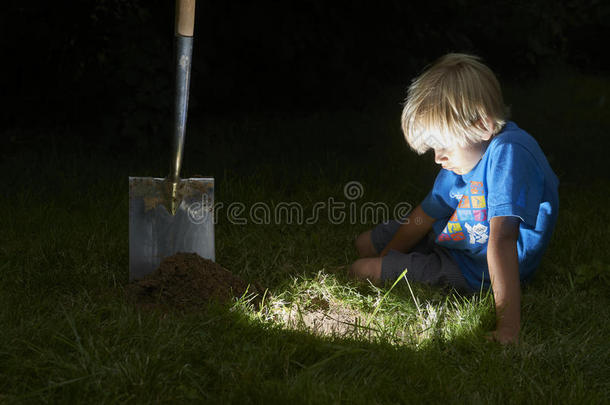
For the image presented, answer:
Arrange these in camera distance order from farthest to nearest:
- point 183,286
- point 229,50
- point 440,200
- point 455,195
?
point 229,50 → point 440,200 → point 455,195 → point 183,286

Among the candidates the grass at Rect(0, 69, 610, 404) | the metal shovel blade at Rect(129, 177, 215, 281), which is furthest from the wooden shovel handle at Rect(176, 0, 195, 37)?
the grass at Rect(0, 69, 610, 404)

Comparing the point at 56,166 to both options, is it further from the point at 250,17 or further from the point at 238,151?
the point at 250,17

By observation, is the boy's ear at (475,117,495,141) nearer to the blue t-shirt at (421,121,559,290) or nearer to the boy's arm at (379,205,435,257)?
the blue t-shirt at (421,121,559,290)

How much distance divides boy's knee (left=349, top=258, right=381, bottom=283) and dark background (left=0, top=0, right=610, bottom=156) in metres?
2.33

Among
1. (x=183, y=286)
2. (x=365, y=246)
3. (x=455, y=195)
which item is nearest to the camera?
(x=183, y=286)

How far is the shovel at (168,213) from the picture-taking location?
7.60ft

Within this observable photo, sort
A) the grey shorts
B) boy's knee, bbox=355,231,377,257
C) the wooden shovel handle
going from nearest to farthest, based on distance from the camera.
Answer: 1. the wooden shovel handle
2. the grey shorts
3. boy's knee, bbox=355,231,377,257

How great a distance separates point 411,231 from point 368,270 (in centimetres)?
36

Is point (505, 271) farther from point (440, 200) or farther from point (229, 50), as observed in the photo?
point (229, 50)

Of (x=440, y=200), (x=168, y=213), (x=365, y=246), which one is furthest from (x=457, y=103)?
(x=168, y=213)

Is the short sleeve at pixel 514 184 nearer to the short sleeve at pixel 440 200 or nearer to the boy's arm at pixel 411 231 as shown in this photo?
the short sleeve at pixel 440 200

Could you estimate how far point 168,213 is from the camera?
2.33 metres

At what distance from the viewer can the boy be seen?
82.6 inches

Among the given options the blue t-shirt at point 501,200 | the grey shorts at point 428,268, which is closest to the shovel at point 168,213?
the grey shorts at point 428,268
